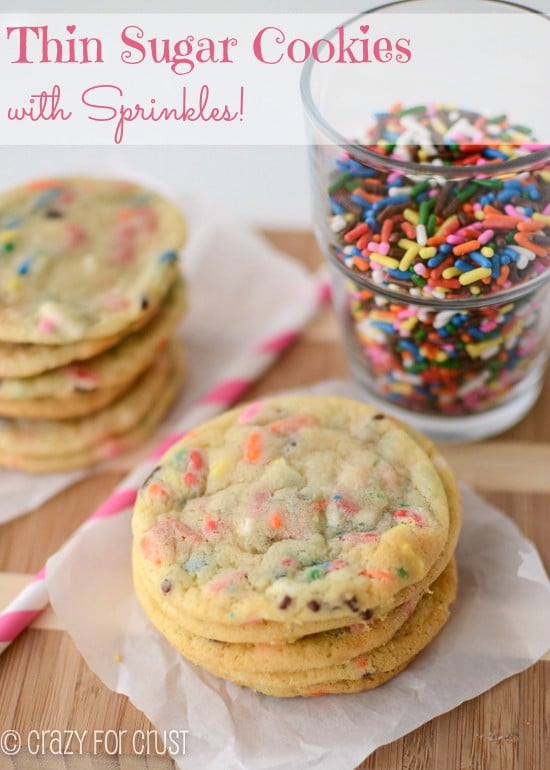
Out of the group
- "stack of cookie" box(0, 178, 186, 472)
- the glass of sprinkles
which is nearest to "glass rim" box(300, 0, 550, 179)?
the glass of sprinkles

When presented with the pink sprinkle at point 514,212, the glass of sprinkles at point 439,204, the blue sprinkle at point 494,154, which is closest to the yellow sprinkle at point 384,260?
the glass of sprinkles at point 439,204

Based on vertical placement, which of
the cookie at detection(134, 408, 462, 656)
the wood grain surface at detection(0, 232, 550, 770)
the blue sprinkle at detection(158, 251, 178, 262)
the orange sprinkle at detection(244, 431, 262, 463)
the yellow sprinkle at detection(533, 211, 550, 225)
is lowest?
the wood grain surface at detection(0, 232, 550, 770)

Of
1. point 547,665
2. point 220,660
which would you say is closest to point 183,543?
point 220,660

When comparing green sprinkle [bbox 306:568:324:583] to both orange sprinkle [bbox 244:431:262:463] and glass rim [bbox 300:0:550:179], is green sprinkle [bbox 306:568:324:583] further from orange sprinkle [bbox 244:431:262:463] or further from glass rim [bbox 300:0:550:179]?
glass rim [bbox 300:0:550:179]

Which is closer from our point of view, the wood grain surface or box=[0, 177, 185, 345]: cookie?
the wood grain surface

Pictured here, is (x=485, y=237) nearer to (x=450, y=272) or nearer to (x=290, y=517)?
(x=450, y=272)

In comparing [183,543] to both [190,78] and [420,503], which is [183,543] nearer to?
[420,503]
